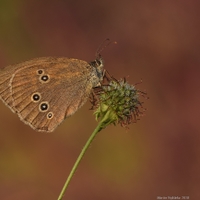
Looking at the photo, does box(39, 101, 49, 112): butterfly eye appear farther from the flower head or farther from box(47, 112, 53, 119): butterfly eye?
the flower head

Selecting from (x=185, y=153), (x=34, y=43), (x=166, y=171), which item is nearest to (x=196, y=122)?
(x=185, y=153)

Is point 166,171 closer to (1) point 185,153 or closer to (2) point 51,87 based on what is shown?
(1) point 185,153

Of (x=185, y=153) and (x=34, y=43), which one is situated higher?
(x=34, y=43)

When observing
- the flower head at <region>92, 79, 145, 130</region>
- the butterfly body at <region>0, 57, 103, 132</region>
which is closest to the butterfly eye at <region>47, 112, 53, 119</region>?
the butterfly body at <region>0, 57, 103, 132</region>

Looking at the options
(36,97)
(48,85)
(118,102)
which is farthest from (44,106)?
(118,102)

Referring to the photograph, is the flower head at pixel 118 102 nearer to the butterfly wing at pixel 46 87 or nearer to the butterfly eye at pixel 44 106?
the butterfly wing at pixel 46 87

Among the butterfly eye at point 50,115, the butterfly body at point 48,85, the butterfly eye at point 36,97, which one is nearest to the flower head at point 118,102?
the butterfly body at point 48,85

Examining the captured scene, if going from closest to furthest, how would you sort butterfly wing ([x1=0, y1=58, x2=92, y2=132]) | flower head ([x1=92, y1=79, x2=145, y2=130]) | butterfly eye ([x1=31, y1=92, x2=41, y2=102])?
flower head ([x1=92, y1=79, x2=145, y2=130]), butterfly wing ([x1=0, y1=58, x2=92, y2=132]), butterfly eye ([x1=31, y1=92, x2=41, y2=102])
